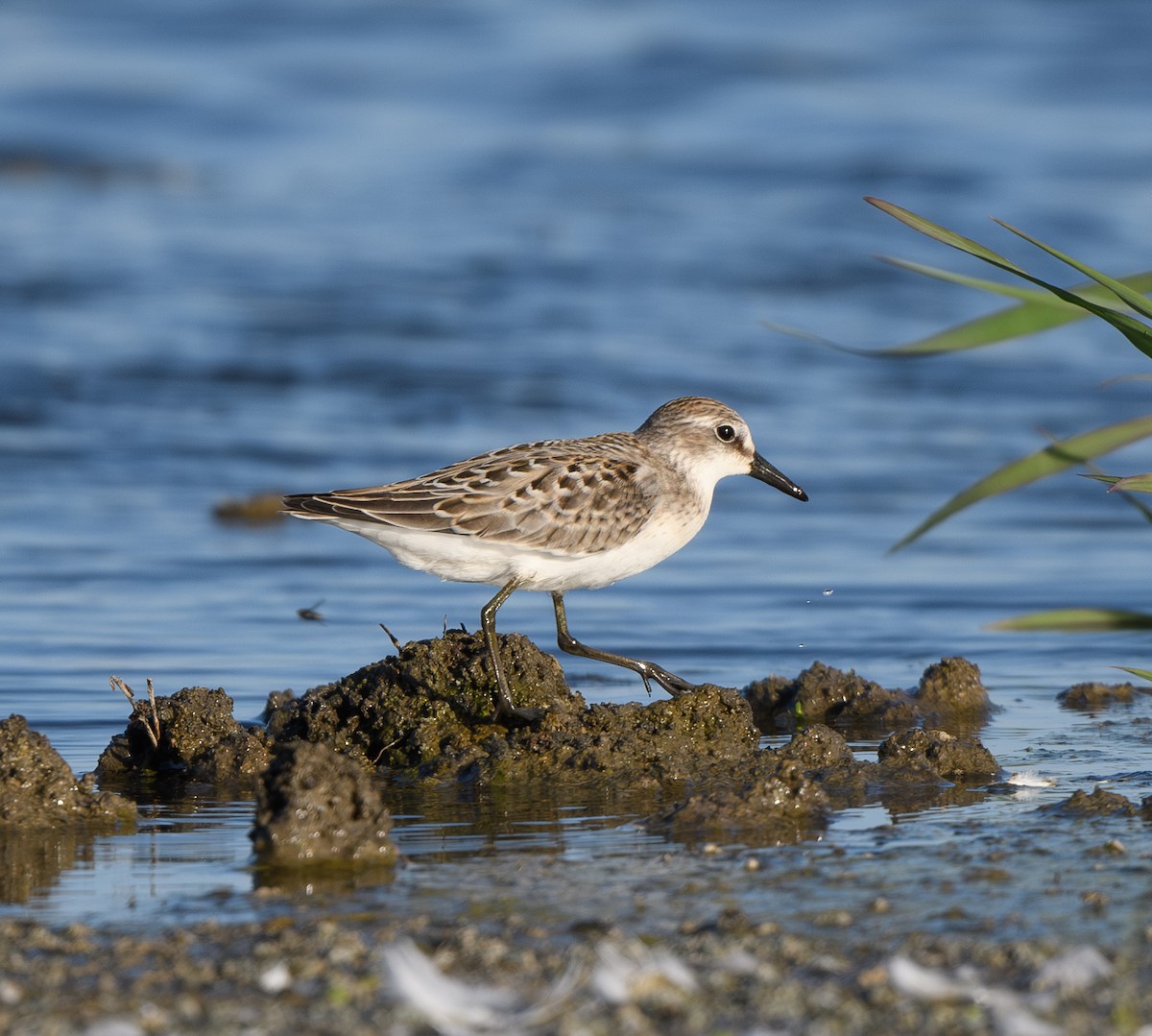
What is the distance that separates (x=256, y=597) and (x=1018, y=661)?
3989mm

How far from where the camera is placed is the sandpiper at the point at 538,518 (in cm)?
682

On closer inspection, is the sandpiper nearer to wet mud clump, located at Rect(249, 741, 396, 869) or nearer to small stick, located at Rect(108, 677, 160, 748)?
small stick, located at Rect(108, 677, 160, 748)

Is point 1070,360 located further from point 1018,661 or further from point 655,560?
point 655,560

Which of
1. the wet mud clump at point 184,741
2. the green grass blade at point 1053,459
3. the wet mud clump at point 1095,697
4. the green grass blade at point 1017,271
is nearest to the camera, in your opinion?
the green grass blade at point 1053,459

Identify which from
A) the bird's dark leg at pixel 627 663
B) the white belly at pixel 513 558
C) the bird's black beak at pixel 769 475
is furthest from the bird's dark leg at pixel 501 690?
the bird's black beak at pixel 769 475

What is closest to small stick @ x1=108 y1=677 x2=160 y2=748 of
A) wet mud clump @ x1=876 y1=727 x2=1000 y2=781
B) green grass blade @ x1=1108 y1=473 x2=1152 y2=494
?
wet mud clump @ x1=876 y1=727 x2=1000 y2=781

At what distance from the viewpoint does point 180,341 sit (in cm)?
1620

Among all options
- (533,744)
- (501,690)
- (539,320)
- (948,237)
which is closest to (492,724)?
(501,690)

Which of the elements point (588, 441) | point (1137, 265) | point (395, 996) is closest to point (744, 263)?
point (1137, 265)

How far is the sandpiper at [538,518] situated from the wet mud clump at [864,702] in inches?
23.7

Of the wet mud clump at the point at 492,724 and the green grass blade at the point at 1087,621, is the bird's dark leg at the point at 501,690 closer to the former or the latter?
the wet mud clump at the point at 492,724

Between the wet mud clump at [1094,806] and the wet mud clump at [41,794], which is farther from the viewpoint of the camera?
the wet mud clump at [41,794]

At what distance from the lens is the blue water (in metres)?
9.03

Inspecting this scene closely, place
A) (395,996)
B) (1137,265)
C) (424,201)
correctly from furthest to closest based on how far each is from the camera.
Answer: (424,201) < (1137,265) < (395,996)
